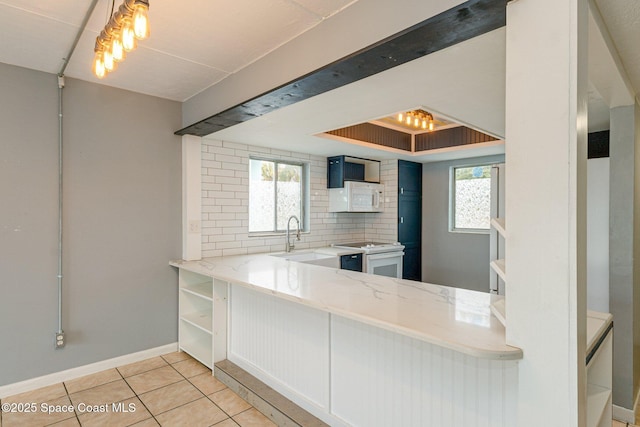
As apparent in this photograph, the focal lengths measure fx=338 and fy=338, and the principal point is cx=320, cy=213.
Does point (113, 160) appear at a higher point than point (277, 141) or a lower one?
lower

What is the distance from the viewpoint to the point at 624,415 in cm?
228

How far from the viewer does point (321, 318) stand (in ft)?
6.73

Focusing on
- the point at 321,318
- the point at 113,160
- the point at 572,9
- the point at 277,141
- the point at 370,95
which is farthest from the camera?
the point at 277,141

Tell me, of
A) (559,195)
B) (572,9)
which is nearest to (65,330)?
(559,195)

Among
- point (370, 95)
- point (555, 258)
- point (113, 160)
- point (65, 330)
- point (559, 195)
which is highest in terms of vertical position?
point (370, 95)

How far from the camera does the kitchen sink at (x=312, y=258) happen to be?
3.79 m

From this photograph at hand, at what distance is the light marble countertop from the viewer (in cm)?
123

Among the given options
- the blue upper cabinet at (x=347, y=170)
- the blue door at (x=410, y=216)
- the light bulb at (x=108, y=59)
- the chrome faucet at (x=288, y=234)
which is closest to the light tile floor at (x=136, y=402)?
the chrome faucet at (x=288, y=234)

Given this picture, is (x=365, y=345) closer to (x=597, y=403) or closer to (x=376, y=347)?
(x=376, y=347)

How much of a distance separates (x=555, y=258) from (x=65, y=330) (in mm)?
3242

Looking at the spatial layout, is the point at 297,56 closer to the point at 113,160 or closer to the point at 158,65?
the point at 158,65

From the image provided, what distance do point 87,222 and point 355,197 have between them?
295cm

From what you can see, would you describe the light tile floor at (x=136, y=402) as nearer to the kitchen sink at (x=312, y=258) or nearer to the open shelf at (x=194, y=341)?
the open shelf at (x=194, y=341)

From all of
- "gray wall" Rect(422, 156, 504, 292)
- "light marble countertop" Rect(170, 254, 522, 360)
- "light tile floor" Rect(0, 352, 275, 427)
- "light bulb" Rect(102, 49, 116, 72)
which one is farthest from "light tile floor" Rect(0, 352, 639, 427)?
"gray wall" Rect(422, 156, 504, 292)
